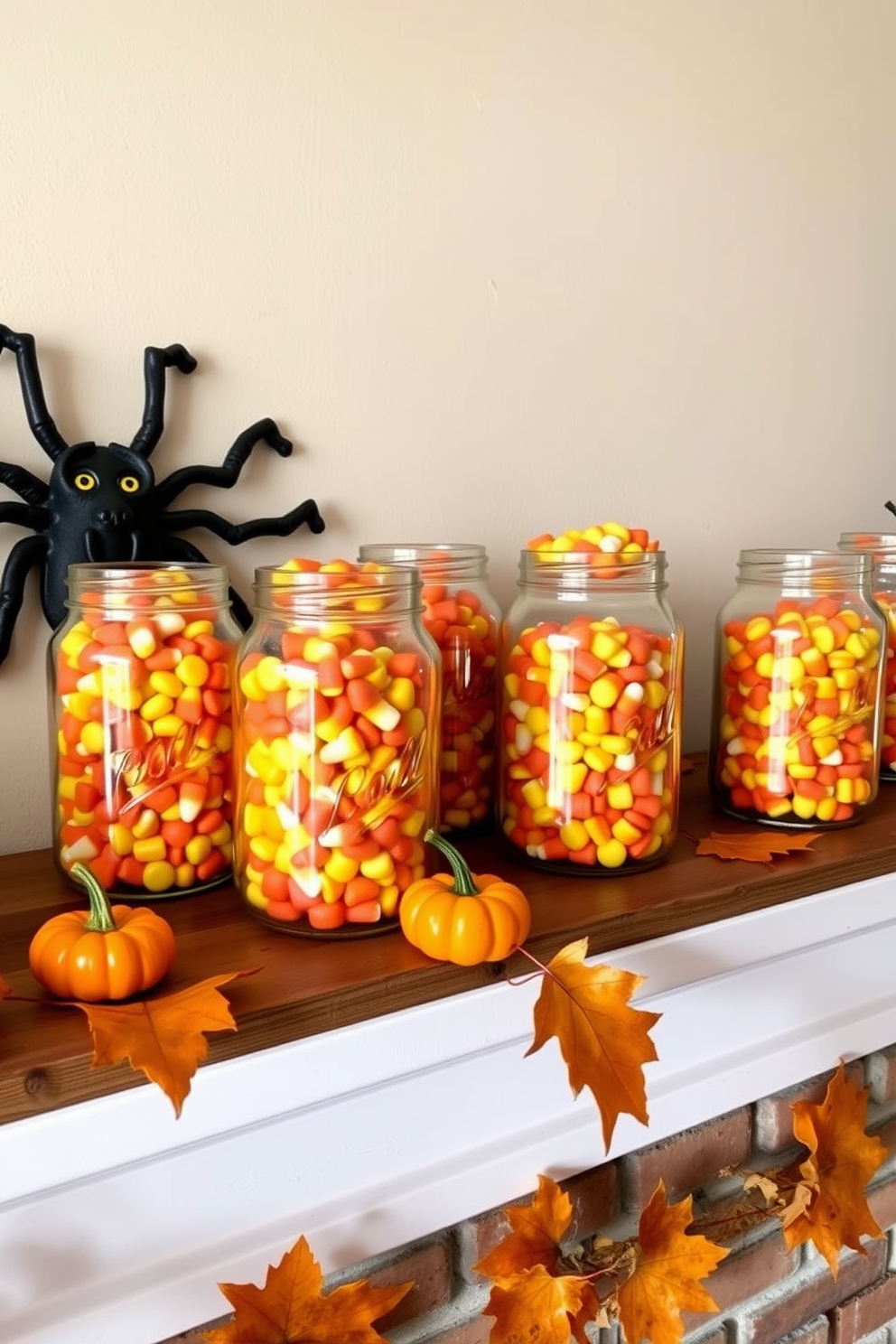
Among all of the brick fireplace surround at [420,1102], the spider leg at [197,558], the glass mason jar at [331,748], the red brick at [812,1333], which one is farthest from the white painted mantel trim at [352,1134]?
the spider leg at [197,558]

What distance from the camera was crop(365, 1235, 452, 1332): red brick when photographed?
790 mm

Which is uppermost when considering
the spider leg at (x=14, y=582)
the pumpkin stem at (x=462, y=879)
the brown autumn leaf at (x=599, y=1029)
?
the spider leg at (x=14, y=582)

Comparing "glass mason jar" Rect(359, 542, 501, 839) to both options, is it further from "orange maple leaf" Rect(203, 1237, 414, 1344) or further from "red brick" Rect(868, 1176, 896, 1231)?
"red brick" Rect(868, 1176, 896, 1231)

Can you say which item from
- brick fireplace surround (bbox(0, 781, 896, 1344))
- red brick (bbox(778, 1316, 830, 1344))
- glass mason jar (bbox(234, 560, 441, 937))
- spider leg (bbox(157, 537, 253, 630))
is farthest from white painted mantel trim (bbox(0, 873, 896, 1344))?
spider leg (bbox(157, 537, 253, 630))

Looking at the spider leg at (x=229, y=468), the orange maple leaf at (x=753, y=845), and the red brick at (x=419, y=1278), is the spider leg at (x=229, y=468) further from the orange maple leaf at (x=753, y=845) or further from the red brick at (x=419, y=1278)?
the red brick at (x=419, y=1278)

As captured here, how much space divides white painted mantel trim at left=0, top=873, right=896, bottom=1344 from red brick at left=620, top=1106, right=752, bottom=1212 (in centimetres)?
3

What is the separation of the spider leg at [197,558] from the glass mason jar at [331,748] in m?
0.21

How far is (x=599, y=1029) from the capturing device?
2.24 ft

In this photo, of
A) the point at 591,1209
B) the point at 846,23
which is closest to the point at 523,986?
the point at 591,1209

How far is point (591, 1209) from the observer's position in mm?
886

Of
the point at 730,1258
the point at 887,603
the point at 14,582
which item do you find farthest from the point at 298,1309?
the point at 887,603

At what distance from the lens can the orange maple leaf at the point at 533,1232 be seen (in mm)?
801

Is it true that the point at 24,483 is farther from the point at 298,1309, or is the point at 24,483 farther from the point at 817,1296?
the point at 817,1296

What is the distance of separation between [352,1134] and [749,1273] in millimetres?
528
